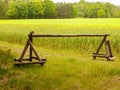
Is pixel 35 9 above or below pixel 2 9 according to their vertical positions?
above

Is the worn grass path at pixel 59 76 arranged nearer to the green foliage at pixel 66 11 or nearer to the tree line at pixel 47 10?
the tree line at pixel 47 10

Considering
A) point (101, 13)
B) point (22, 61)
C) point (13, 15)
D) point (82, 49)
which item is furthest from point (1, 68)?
point (101, 13)

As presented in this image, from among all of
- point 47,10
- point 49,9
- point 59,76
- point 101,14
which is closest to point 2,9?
point 47,10

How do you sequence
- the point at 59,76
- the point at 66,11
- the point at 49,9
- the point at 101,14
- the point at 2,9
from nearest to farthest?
the point at 59,76, the point at 49,9, the point at 2,9, the point at 101,14, the point at 66,11

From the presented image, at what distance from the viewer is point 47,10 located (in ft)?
199

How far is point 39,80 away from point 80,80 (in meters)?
1.18

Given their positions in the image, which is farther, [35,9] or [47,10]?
[47,10]

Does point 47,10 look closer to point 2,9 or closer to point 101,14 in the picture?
point 2,9

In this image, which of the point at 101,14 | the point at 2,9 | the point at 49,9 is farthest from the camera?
the point at 101,14

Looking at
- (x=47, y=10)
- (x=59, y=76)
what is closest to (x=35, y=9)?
(x=47, y=10)

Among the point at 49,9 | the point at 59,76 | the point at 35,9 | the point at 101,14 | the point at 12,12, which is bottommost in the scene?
the point at 101,14

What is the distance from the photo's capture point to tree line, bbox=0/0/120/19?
2297 inches

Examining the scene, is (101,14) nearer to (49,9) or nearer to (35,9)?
(49,9)

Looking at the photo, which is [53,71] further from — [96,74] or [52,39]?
[52,39]
